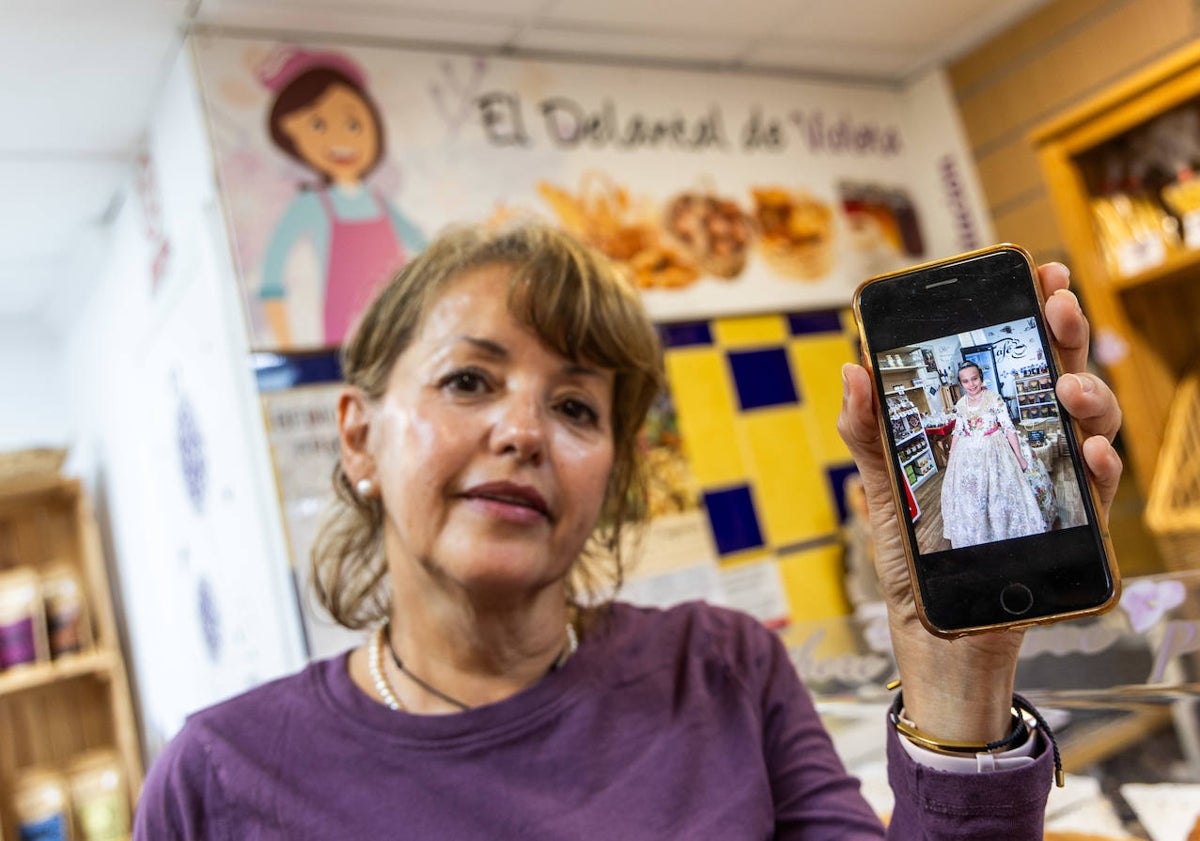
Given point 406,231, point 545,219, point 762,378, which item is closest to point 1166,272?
point 762,378

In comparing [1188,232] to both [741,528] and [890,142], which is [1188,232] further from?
[741,528]

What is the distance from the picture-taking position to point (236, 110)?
1.94 meters

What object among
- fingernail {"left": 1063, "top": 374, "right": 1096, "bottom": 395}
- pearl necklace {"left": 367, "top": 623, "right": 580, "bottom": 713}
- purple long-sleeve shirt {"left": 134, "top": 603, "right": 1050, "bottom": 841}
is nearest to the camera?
fingernail {"left": 1063, "top": 374, "right": 1096, "bottom": 395}

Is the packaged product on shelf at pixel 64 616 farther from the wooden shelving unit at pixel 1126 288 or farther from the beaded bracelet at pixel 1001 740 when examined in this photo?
the wooden shelving unit at pixel 1126 288

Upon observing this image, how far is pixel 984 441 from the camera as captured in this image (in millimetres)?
604

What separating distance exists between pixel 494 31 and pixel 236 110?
65 centimetres

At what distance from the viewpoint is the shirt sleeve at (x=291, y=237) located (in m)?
1.91

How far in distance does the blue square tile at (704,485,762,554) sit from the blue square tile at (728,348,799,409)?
0.86 feet

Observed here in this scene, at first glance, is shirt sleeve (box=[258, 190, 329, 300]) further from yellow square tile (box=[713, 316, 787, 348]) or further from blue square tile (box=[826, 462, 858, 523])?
blue square tile (box=[826, 462, 858, 523])

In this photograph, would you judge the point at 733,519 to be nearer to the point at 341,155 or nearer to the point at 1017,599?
the point at 341,155

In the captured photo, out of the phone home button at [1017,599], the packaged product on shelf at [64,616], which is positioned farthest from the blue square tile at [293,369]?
the phone home button at [1017,599]

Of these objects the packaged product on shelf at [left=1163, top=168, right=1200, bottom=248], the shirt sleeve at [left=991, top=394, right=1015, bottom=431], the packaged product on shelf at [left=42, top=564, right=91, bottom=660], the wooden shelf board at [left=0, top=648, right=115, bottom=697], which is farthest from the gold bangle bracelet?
the packaged product on shelf at [left=42, top=564, right=91, bottom=660]

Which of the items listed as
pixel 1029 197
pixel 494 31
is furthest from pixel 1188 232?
pixel 494 31

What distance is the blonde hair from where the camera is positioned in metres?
1.00
